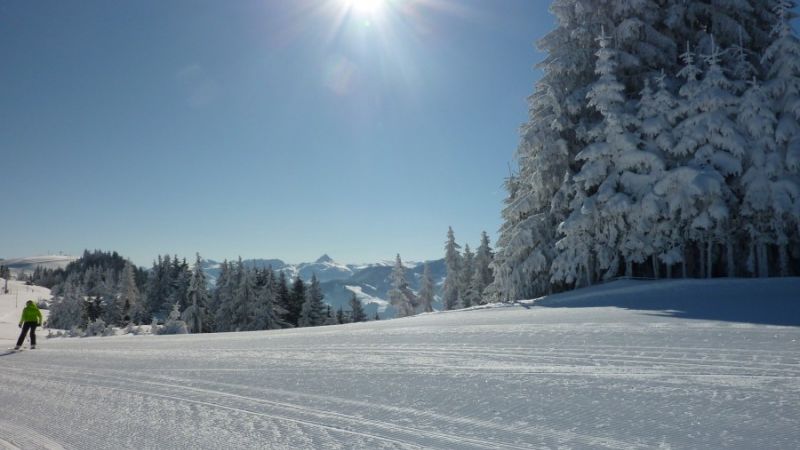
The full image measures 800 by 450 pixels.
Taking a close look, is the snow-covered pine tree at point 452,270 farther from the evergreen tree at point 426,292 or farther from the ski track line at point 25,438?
the ski track line at point 25,438

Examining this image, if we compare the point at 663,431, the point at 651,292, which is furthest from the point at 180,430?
the point at 651,292

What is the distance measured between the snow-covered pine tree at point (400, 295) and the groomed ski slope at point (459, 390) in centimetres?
3670

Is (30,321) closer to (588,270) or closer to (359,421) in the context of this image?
(359,421)

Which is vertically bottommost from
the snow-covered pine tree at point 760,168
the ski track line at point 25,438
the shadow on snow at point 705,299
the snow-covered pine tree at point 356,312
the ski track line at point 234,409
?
the snow-covered pine tree at point 356,312

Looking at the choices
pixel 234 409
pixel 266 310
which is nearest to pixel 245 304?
pixel 266 310

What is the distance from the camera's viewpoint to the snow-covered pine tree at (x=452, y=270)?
48656 mm

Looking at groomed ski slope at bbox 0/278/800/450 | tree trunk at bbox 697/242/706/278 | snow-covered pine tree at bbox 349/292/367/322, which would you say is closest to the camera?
groomed ski slope at bbox 0/278/800/450

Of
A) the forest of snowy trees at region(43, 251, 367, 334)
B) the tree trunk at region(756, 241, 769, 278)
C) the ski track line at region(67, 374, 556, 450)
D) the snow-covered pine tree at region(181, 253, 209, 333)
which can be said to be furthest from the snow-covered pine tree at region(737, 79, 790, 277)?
the snow-covered pine tree at region(181, 253, 209, 333)

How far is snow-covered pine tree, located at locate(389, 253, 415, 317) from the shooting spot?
1834 inches

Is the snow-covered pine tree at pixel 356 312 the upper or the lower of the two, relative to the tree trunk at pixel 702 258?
lower

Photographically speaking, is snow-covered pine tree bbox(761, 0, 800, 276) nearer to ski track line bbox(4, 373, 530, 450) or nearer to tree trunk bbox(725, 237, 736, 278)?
tree trunk bbox(725, 237, 736, 278)

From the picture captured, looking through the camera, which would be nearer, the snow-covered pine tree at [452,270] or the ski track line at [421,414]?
the ski track line at [421,414]

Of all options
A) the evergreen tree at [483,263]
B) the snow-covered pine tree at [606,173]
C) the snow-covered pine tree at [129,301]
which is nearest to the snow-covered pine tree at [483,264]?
the evergreen tree at [483,263]

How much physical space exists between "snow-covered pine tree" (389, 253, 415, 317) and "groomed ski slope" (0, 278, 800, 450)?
36698 millimetres
